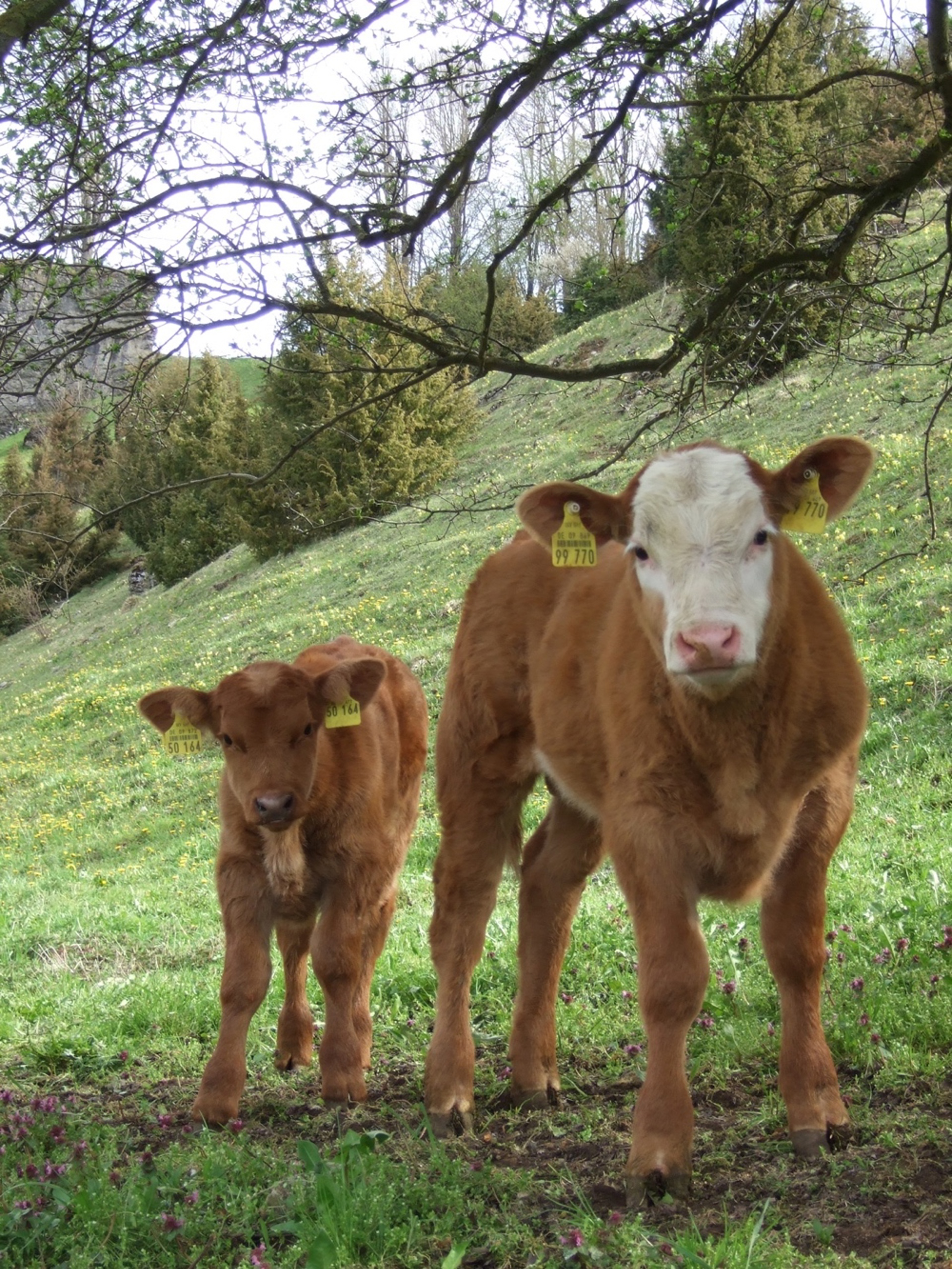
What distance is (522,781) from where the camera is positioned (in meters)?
5.81

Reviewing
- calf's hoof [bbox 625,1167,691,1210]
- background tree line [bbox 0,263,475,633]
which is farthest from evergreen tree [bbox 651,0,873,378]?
calf's hoof [bbox 625,1167,691,1210]

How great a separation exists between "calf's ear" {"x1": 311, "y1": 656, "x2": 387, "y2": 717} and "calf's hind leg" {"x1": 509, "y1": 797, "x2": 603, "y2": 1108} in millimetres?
1043

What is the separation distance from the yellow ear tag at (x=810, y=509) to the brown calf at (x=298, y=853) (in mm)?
2202

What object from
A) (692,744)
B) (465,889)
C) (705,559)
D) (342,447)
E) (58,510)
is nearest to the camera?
(705,559)

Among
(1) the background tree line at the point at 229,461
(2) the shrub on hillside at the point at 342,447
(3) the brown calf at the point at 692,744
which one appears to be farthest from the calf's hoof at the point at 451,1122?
(2) the shrub on hillside at the point at 342,447

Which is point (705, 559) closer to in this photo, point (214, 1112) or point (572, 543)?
point (572, 543)

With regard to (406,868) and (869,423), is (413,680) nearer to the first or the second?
(406,868)

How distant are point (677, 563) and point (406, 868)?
709cm

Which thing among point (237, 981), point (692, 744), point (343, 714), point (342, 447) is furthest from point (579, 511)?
point (342, 447)

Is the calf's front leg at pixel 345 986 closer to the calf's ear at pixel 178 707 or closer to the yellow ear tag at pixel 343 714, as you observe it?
the yellow ear tag at pixel 343 714

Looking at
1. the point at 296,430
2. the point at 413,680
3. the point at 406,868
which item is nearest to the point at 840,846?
the point at 413,680

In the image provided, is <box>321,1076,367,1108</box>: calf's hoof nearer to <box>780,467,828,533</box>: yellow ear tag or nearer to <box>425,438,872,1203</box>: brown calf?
<box>425,438,872,1203</box>: brown calf

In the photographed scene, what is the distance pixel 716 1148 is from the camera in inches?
169

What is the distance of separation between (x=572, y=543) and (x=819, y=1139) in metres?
2.30
